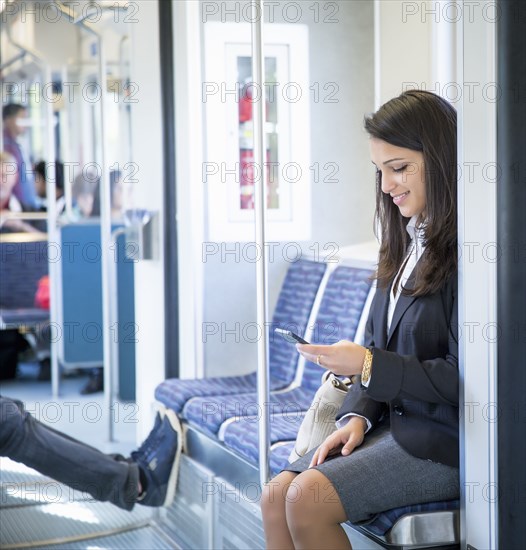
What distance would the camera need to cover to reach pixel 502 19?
1725 millimetres

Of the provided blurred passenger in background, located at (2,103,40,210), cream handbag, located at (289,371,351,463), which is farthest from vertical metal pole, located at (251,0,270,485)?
blurred passenger in background, located at (2,103,40,210)

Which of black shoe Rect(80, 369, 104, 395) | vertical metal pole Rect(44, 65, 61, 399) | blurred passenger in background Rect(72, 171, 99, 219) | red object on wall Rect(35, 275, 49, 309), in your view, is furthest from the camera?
blurred passenger in background Rect(72, 171, 99, 219)

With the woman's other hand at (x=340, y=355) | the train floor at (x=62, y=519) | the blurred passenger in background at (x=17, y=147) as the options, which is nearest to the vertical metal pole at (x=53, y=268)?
the train floor at (x=62, y=519)

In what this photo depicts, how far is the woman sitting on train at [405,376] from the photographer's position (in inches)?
75.0

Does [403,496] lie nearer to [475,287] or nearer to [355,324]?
[475,287]

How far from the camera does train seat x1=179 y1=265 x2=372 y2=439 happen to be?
3.01 m

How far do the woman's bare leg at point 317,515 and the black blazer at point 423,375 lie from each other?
20cm

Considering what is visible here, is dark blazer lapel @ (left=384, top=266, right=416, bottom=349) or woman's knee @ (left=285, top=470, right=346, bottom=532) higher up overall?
dark blazer lapel @ (left=384, top=266, right=416, bottom=349)

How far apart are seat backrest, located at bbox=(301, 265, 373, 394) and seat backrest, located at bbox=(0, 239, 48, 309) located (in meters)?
3.36

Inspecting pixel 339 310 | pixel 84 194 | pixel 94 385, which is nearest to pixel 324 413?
pixel 339 310

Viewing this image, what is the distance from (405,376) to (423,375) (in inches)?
1.5

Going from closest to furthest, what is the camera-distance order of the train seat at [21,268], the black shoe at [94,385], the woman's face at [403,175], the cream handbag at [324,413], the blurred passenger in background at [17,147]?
1. the woman's face at [403,175]
2. the cream handbag at [324,413]
3. the black shoe at [94,385]
4. the train seat at [21,268]
5. the blurred passenger in background at [17,147]

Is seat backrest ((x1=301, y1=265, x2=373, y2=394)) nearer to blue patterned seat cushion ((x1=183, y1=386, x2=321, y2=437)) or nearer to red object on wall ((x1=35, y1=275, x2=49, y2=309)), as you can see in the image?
blue patterned seat cushion ((x1=183, y1=386, x2=321, y2=437))

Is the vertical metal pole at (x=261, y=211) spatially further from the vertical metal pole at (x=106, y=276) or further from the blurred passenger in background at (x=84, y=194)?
the blurred passenger in background at (x=84, y=194)
